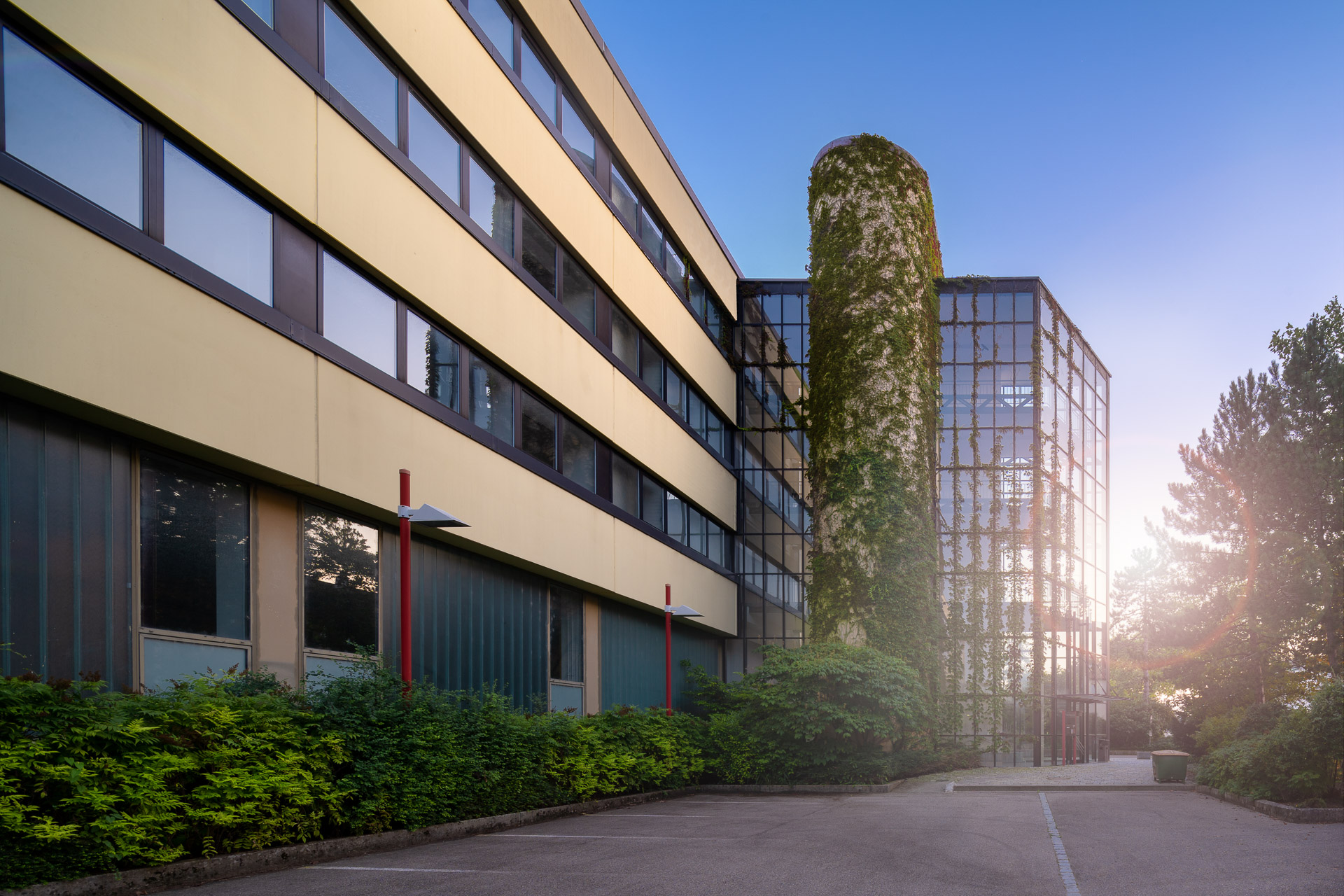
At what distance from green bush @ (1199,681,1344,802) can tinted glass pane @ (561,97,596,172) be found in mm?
16429

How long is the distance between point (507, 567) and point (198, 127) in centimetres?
1029

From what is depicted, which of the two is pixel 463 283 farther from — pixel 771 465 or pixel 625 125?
pixel 771 465

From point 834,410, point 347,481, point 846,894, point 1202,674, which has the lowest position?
point 1202,674

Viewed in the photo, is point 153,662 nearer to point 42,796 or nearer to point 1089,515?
point 42,796

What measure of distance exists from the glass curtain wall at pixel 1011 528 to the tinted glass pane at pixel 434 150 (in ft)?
71.7

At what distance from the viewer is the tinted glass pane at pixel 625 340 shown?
2614 cm

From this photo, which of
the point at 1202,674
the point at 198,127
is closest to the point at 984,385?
the point at 1202,674

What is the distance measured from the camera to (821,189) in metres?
32.7

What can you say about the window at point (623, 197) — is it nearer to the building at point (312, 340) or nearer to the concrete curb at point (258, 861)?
the building at point (312, 340)

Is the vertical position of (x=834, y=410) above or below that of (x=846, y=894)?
above

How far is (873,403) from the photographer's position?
99.9 ft

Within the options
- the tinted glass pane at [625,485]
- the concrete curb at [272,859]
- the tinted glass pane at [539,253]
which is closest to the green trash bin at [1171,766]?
the tinted glass pane at [625,485]

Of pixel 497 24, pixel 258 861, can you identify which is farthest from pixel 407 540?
pixel 497 24

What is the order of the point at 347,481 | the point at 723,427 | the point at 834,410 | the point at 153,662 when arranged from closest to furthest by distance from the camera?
the point at 153,662 < the point at 347,481 < the point at 834,410 < the point at 723,427
